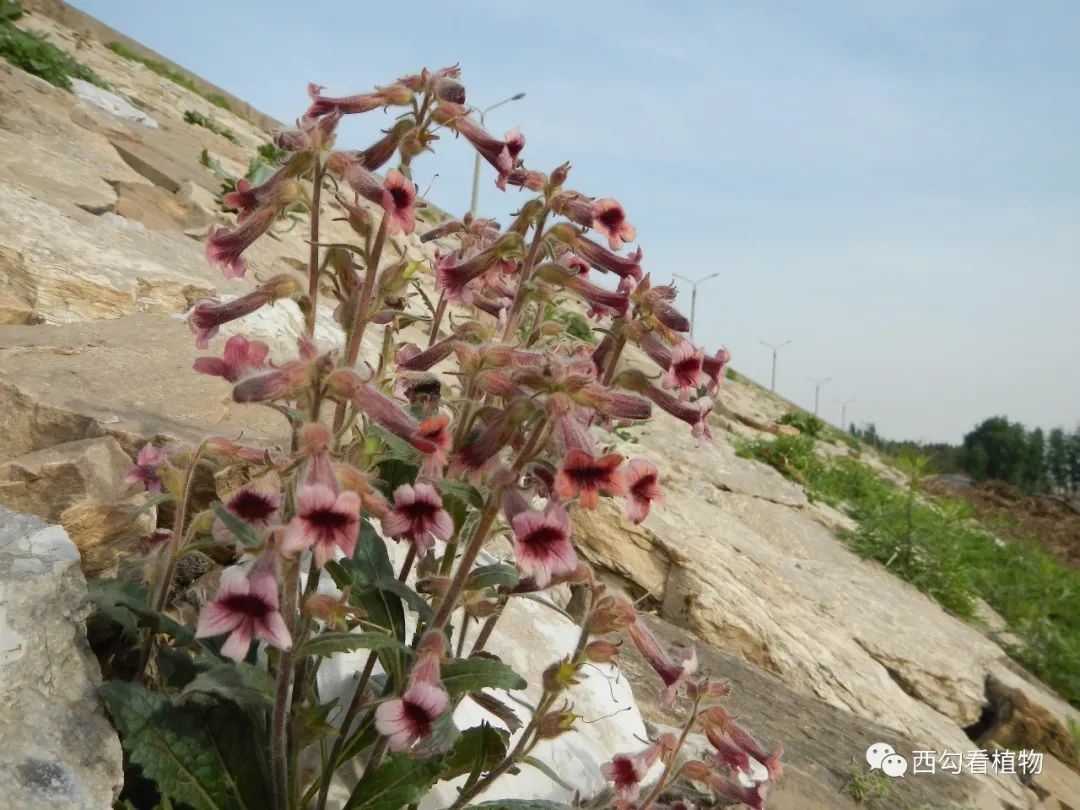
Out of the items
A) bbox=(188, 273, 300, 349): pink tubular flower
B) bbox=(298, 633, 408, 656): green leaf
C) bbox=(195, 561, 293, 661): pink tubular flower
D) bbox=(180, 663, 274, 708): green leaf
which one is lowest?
bbox=(180, 663, 274, 708): green leaf

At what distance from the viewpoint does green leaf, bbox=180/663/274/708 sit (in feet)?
6.37

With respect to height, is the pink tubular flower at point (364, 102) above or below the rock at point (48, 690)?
above

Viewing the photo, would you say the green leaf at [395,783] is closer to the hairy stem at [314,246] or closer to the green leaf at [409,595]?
the green leaf at [409,595]

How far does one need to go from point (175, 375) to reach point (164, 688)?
212cm

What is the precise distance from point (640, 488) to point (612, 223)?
2.62 feet

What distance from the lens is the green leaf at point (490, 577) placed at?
209 cm

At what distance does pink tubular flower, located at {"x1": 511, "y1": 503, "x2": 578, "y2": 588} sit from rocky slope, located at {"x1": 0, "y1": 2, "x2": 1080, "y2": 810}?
930 millimetres

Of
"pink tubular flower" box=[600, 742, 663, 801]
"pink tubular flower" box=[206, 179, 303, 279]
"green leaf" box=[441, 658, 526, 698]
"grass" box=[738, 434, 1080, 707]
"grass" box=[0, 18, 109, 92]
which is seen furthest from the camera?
"grass" box=[0, 18, 109, 92]

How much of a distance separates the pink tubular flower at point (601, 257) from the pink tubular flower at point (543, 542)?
892 millimetres

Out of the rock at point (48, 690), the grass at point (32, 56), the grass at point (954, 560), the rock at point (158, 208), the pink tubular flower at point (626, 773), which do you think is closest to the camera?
the rock at point (48, 690)

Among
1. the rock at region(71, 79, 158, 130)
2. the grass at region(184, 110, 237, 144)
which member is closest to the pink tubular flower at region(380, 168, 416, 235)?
the rock at region(71, 79, 158, 130)

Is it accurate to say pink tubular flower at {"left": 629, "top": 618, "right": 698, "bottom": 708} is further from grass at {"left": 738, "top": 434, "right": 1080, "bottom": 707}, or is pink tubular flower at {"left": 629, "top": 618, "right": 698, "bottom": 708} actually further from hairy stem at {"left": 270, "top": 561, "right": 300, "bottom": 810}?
Answer: grass at {"left": 738, "top": 434, "right": 1080, "bottom": 707}

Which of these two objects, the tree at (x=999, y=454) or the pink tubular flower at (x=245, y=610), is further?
the tree at (x=999, y=454)

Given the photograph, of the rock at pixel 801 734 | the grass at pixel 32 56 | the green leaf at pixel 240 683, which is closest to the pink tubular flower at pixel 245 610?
the green leaf at pixel 240 683
